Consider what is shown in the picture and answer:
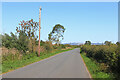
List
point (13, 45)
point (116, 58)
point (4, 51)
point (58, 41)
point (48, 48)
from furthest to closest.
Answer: point (58, 41) → point (48, 48) → point (13, 45) → point (4, 51) → point (116, 58)

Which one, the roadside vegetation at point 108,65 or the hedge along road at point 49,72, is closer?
the hedge along road at point 49,72

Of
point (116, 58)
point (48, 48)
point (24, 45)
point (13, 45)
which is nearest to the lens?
point (116, 58)

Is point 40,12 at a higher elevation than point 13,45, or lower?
higher

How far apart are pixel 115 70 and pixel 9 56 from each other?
1180cm

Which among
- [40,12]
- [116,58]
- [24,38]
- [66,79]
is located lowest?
[66,79]

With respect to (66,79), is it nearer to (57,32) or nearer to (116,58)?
(116,58)

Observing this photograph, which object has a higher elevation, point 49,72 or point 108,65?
point 108,65

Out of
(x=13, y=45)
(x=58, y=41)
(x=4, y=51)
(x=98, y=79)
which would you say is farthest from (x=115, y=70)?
(x=58, y=41)

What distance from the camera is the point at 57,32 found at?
7719 centimetres

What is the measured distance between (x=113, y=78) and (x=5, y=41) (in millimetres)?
16053

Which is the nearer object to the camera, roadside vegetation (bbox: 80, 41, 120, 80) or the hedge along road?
the hedge along road

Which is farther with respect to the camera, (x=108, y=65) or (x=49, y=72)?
(x=108, y=65)

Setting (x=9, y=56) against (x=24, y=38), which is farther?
(x=24, y=38)

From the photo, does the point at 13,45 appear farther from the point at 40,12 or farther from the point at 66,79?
the point at 66,79
